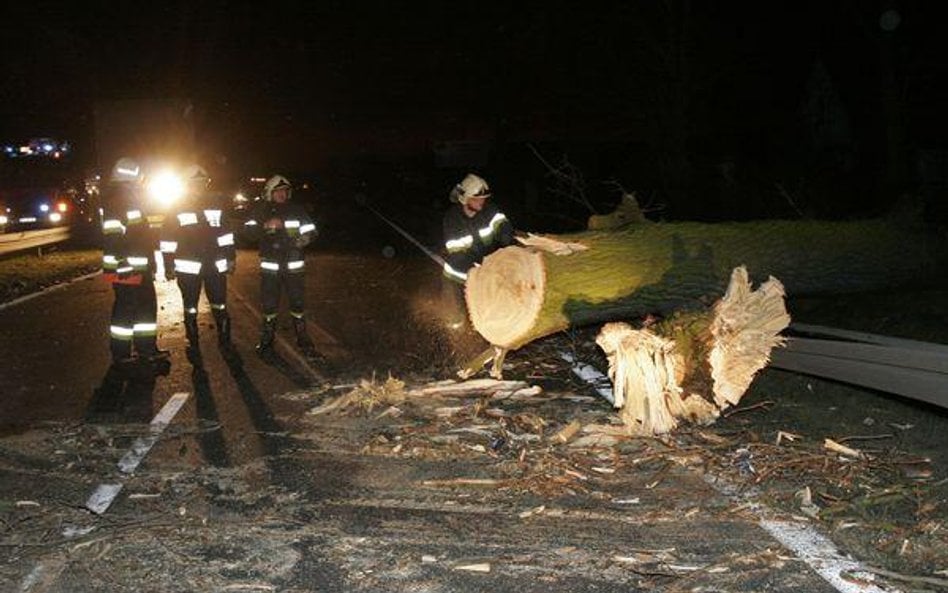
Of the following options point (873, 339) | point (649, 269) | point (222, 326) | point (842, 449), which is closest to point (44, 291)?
point (222, 326)

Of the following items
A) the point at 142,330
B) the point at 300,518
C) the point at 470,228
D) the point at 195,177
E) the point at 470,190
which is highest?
the point at 195,177

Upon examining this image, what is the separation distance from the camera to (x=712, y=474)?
17.1ft

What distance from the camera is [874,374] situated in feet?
19.4

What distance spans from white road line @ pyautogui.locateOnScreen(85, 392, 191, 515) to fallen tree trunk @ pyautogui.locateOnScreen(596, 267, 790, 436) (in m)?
3.08

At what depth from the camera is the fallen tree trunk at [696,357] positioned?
19.3 feet

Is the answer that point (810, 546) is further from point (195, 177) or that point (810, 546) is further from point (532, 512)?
point (195, 177)

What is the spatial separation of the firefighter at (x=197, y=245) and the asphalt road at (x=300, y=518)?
202 cm

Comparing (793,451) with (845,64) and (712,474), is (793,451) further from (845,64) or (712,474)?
(845,64)

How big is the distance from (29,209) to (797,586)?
2611cm

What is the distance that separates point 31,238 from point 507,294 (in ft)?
63.9

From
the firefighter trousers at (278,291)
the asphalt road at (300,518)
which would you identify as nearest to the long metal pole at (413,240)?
the firefighter trousers at (278,291)

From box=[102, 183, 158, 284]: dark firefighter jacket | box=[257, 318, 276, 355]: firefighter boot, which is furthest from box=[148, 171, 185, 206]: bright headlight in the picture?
box=[257, 318, 276, 355]: firefighter boot

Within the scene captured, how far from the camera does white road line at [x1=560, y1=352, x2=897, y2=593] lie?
3.81 m

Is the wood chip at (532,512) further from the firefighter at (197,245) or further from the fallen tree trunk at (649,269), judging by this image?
the firefighter at (197,245)
